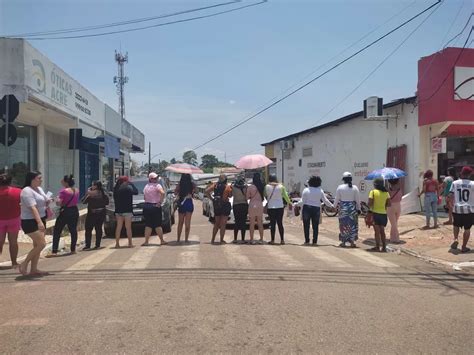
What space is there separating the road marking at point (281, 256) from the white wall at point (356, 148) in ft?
30.5

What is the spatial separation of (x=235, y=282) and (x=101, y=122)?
20.6 m

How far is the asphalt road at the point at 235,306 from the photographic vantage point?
487 cm

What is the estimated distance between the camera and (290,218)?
2150 centimetres

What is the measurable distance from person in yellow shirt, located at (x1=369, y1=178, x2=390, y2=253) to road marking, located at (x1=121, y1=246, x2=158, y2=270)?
5.00m

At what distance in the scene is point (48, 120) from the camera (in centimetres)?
1970

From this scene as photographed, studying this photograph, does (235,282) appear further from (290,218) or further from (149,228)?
(290,218)

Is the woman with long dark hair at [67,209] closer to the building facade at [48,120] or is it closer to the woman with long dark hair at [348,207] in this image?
the building facade at [48,120]

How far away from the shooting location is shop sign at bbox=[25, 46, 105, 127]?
14062 millimetres

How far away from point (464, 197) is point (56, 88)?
13.0 metres

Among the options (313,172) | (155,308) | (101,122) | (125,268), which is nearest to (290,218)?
(313,172)

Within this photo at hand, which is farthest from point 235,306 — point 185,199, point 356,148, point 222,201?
point 356,148

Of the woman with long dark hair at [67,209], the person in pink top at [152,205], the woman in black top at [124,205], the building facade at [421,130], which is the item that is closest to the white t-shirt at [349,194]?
the person in pink top at [152,205]

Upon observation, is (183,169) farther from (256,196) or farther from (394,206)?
(394,206)

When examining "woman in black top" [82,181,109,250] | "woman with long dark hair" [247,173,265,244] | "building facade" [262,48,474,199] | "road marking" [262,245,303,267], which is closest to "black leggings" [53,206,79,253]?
"woman in black top" [82,181,109,250]
